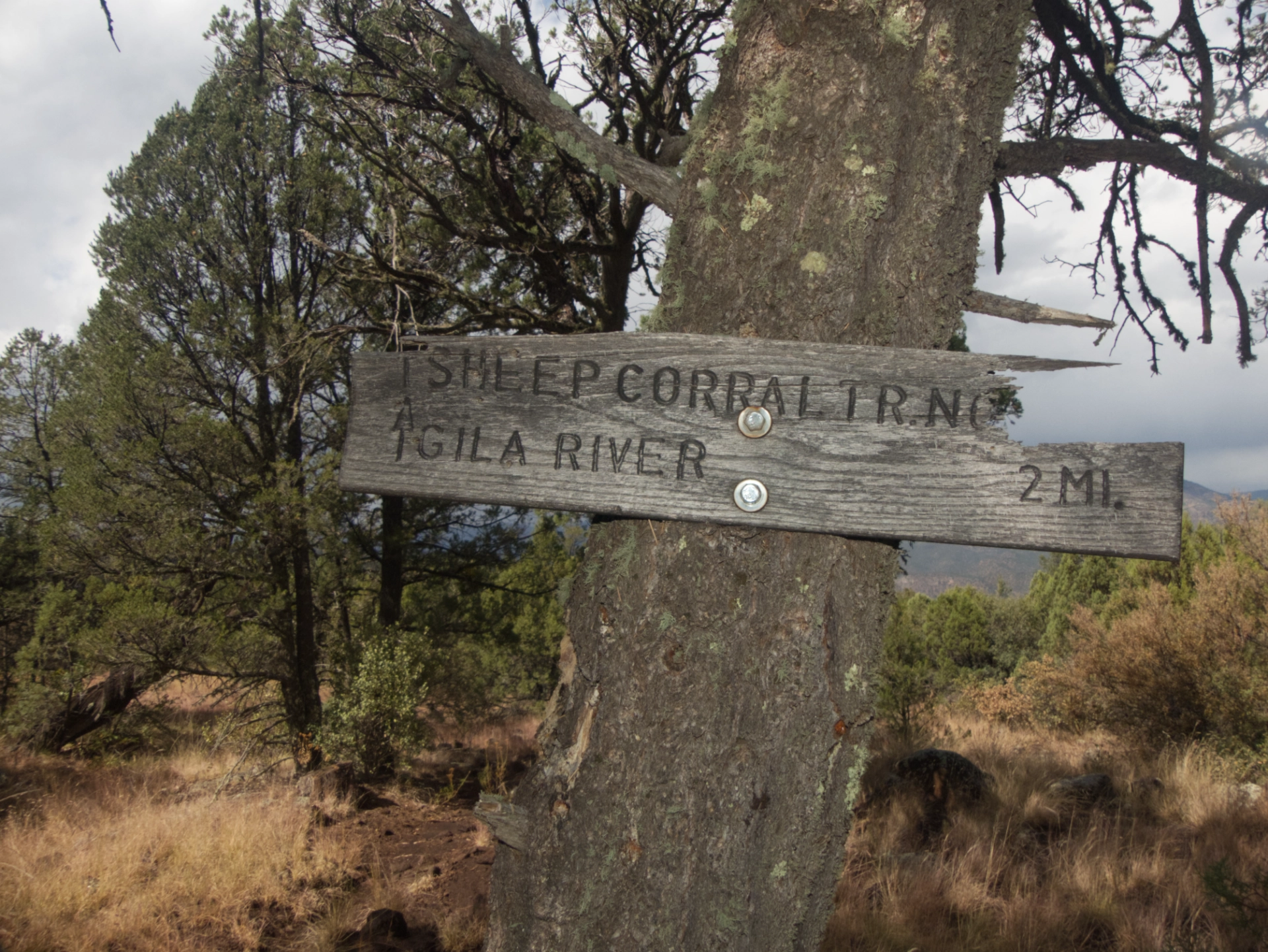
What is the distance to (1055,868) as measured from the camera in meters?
4.16

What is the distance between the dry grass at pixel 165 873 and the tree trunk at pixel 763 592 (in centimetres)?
338

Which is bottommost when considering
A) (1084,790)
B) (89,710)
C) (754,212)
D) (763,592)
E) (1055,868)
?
(89,710)

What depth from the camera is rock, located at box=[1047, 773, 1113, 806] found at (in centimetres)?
566

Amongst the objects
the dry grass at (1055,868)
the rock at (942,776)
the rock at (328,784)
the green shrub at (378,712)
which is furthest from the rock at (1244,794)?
the green shrub at (378,712)

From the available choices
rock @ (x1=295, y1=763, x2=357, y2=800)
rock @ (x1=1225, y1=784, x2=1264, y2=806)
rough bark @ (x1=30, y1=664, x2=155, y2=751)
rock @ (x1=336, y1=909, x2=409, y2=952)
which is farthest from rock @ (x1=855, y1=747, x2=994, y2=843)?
rough bark @ (x1=30, y1=664, x2=155, y2=751)

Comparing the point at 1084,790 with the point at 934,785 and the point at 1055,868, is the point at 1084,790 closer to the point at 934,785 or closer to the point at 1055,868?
the point at 934,785

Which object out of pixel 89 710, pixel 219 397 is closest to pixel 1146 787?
pixel 219 397

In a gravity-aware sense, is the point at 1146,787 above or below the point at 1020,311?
below

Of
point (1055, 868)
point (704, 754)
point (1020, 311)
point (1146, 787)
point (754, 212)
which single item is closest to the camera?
point (704, 754)

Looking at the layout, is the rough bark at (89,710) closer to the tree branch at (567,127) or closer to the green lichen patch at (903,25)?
the tree branch at (567,127)

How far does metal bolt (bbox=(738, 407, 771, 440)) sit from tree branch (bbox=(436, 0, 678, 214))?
59 centimetres

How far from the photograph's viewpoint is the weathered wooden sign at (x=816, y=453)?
128cm

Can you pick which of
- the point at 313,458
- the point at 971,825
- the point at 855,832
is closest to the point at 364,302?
the point at 313,458

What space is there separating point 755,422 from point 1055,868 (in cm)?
415
